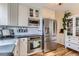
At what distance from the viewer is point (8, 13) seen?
69.5 inches

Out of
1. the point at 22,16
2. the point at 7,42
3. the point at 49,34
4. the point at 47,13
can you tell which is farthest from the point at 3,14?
the point at 49,34

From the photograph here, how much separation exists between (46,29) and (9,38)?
25.8 inches

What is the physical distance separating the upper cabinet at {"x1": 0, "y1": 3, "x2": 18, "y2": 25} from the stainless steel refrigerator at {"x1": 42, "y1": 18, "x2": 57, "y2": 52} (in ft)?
1.65

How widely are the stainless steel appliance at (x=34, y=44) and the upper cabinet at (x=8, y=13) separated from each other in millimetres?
408

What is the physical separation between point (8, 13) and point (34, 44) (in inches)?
27.5

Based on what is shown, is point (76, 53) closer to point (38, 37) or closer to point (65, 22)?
point (65, 22)

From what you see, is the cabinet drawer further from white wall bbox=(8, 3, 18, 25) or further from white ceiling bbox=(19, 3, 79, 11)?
white wall bbox=(8, 3, 18, 25)

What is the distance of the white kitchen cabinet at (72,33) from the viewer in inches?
70.3

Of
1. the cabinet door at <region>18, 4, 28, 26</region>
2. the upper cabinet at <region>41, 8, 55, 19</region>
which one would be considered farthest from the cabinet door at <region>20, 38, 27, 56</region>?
the upper cabinet at <region>41, 8, 55, 19</region>

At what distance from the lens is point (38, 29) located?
180cm

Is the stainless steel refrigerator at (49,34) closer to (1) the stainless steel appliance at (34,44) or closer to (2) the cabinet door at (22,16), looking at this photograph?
(1) the stainless steel appliance at (34,44)

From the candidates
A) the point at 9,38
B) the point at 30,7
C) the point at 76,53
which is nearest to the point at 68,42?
the point at 76,53

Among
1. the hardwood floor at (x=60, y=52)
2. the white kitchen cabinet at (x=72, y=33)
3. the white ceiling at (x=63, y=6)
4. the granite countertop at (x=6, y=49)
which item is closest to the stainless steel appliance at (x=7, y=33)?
the granite countertop at (x=6, y=49)

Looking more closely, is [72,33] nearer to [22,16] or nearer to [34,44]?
[34,44]
